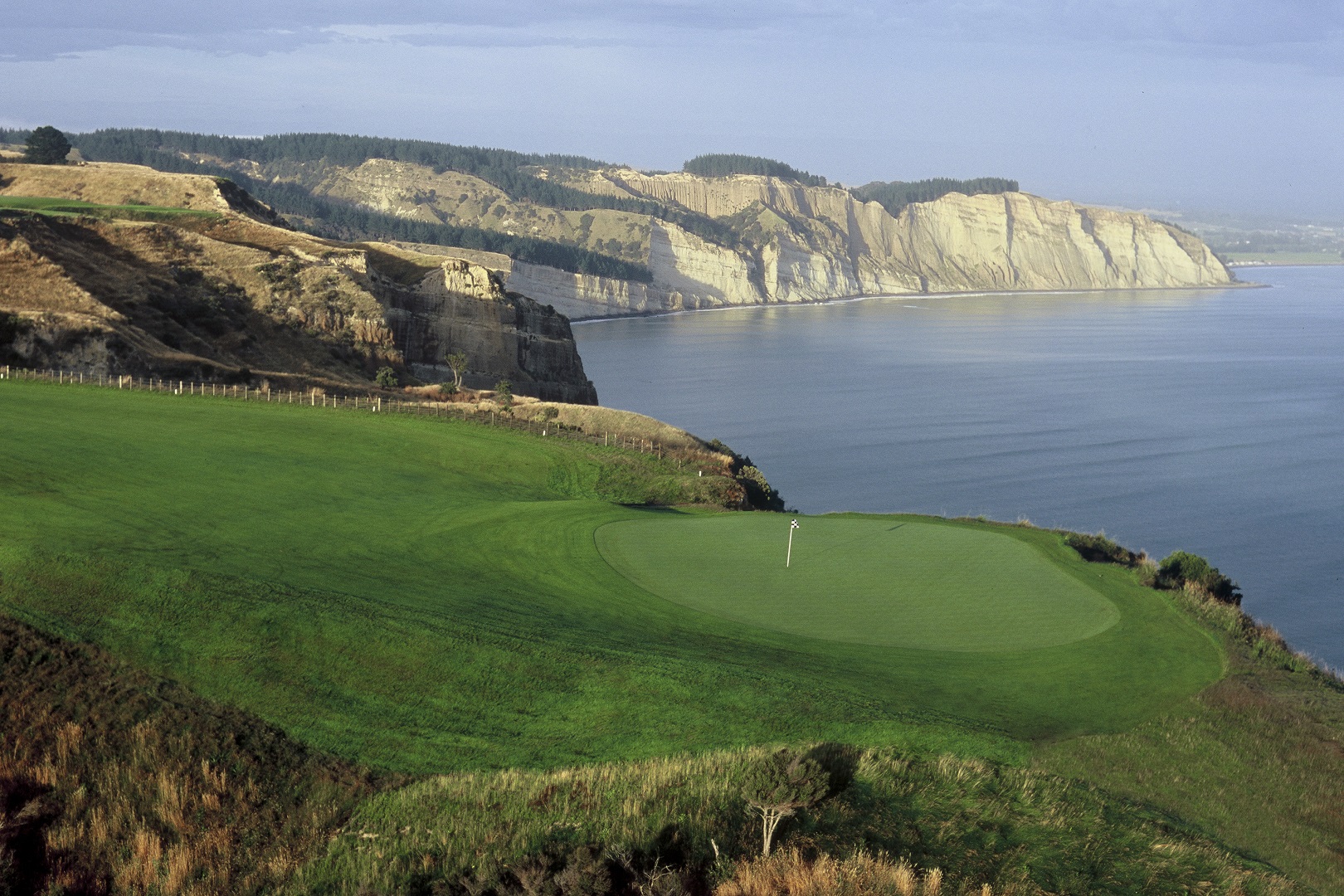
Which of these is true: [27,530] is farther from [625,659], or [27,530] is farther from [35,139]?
[35,139]

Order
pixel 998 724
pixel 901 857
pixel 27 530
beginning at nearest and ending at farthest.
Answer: pixel 901 857 < pixel 998 724 < pixel 27 530

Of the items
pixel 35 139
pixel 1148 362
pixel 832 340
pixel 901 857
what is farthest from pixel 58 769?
pixel 832 340

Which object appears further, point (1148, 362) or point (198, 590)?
point (1148, 362)

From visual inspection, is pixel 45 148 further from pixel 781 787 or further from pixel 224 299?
pixel 781 787

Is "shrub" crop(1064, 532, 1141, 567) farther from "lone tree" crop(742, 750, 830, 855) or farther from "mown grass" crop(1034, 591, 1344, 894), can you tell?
"lone tree" crop(742, 750, 830, 855)

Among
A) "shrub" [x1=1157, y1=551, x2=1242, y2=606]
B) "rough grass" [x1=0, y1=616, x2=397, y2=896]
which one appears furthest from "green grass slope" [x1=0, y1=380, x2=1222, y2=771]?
"shrub" [x1=1157, y1=551, x2=1242, y2=606]

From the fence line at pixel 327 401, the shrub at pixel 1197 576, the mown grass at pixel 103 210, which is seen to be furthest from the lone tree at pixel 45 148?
the shrub at pixel 1197 576

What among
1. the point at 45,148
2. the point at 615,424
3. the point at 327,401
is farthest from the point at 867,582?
the point at 45,148

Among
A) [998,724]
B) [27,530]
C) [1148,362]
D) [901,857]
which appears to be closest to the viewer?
[901,857]
